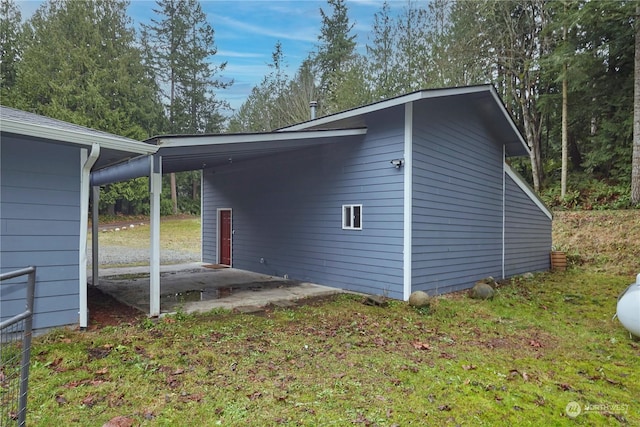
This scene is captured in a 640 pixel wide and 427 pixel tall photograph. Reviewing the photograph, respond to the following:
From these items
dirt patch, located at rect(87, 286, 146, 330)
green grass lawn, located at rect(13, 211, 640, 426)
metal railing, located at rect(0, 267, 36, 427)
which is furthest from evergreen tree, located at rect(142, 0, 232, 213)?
metal railing, located at rect(0, 267, 36, 427)

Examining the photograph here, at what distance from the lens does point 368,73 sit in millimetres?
20188

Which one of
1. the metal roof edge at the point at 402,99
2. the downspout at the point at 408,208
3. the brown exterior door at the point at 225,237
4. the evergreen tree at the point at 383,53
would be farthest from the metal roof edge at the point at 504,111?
the evergreen tree at the point at 383,53

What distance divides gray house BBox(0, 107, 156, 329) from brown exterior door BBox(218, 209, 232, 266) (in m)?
6.21

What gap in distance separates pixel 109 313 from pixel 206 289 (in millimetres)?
2101

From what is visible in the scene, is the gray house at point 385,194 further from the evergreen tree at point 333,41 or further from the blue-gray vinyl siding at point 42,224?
the evergreen tree at point 333,41

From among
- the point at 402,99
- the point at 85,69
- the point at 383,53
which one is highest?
the point at 383,53

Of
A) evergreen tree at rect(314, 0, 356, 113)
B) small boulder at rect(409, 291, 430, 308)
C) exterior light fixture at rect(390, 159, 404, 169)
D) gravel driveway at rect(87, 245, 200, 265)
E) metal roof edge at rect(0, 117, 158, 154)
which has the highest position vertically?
evergreen tree at rect(314, 0, 356, 113)

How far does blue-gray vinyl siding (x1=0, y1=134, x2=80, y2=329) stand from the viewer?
401 centimetres

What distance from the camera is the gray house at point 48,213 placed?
13.1ft

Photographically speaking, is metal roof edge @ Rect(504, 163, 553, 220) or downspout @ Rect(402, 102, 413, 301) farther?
metal roof edge @ Rect(504, 163, 553, 220)

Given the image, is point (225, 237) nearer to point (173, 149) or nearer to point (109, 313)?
point (109, 313)

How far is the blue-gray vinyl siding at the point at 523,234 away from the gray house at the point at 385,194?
0.05 metres

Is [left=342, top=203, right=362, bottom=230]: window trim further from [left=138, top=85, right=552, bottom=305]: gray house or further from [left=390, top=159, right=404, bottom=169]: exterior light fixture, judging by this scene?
[left=390, top=159, right=404, bottom=169]: exterior light fixture

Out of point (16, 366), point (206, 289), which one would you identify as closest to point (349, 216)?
point (206, 289)
